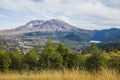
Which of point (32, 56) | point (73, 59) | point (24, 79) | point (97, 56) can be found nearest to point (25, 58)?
point (32, 56)

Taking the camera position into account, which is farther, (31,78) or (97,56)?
(97,56)

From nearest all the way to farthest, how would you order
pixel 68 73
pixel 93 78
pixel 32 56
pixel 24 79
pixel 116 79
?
pixel 116 79 → pixel 93 78 → pixel 68 73 → pixel 24 79 → pixel 32 56

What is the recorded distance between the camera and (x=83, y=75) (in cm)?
959

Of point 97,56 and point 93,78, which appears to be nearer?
point 93,78

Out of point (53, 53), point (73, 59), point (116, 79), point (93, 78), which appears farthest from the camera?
point (73, 59)

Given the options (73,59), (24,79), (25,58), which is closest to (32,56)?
(25,58)

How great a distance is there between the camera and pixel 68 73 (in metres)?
10.0

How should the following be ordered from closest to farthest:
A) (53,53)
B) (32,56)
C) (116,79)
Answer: (116,79) < (53,53) < (32,56)

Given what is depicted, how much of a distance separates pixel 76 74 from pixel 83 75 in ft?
0.84

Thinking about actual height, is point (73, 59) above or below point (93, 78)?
below

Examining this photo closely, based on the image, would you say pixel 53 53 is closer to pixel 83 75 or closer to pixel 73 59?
pixel 73 59

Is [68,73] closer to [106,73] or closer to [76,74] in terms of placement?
[76,74]

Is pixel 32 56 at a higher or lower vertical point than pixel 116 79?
lower

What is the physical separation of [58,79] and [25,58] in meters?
47.6
